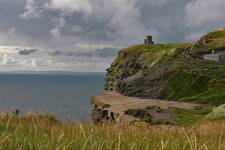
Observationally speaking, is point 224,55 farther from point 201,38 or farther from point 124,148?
point 124,148

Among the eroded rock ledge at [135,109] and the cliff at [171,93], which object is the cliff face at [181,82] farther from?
the eroded rock ledge at [135,109]

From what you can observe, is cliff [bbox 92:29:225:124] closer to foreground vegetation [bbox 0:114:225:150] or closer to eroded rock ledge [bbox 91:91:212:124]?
eroded rock ledge [bbox 91:91:212:124]

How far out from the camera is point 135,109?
1783 inches

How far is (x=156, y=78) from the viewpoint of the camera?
6819 centimetres

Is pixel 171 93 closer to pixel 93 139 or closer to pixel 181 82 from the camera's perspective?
pixel 181 82

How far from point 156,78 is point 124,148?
62.9 metres

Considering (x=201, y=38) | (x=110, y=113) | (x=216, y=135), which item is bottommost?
(x=110, y=113)

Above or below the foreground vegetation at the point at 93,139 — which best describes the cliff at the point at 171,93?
below

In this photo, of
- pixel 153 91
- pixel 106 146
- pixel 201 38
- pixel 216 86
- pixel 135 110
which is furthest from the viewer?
pixel 201 38

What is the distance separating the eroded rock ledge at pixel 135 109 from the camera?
41094 millimetres

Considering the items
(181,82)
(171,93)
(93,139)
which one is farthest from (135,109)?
(93,139)

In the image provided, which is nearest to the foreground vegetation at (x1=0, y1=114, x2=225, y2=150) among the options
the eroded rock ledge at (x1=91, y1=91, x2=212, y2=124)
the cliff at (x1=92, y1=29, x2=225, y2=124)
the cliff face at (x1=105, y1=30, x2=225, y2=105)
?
the eroded rock ledge at (x1=91, y1=91, x2=212, y2=124)

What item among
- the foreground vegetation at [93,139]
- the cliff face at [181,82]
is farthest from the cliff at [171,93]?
the foreground vegetation at [93,139]

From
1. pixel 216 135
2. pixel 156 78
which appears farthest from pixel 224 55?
pixel 216 135
